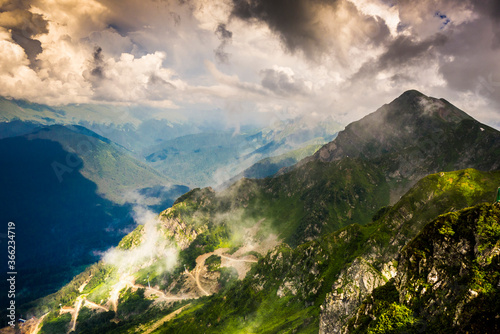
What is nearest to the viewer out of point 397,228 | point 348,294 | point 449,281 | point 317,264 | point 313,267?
point 449,281

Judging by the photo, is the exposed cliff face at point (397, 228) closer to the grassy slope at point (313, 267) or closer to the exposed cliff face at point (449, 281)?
the grassy slope at point (313, 267)

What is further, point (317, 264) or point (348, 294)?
point (317, 264)

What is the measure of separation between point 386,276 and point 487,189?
111 metres

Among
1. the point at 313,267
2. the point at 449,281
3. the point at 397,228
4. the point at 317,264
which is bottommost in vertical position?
the point at 313,267

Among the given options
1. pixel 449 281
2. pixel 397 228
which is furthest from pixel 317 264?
pixel 449 281

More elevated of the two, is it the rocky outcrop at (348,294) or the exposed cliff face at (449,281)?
the exposed cliff face at (449,281)

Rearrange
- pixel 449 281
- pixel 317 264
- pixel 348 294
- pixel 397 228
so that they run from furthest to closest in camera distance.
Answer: pixel 317 264
pixel 397 228
pixel 348 294
pixel 449 281

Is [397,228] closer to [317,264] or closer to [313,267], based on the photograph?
[317,264]

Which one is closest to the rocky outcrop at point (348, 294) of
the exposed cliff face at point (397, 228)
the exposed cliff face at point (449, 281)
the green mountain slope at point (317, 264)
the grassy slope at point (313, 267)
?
the exposed cliff face at point (397, 228)

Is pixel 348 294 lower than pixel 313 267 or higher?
higher

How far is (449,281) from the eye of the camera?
4066cm

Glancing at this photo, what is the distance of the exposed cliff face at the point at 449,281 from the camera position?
34750 mm

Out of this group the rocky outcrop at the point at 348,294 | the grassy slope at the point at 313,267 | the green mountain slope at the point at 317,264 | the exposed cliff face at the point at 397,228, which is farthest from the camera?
the grassy slope at the point at 313,267

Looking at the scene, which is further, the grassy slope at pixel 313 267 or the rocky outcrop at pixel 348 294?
the grassy slope at pixel 313 267
